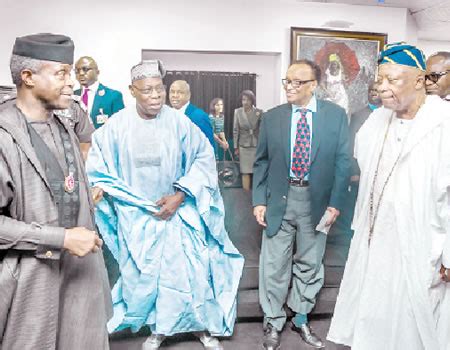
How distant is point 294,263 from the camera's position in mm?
3092

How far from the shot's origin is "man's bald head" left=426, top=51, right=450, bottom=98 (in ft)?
9.39

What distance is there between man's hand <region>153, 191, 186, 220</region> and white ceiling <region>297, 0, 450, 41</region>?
3.78m

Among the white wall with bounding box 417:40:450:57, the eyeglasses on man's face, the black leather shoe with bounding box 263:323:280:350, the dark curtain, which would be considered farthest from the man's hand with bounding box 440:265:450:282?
the white wall with bounding box 417:40:450:57

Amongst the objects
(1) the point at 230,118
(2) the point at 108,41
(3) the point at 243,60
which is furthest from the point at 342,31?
(2) the point at 108,41

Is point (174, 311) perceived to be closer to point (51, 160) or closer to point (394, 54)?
point (51, 160)

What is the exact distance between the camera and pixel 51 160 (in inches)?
68.0

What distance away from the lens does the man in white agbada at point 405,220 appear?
2.19 meters

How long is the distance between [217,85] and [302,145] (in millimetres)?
→ 3672

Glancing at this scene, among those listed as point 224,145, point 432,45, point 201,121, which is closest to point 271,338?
point 201,121

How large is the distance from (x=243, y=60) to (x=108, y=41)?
76.2 inches

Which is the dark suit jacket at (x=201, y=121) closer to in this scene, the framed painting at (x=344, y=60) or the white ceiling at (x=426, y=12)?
the framed painting at (x=344, y=60)

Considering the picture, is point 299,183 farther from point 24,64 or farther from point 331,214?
point 24,64

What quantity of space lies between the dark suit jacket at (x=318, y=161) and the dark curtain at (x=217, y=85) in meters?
3.36

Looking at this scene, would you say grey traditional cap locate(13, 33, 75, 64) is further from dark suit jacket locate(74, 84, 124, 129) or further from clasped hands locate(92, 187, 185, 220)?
dark suit jacket locate(74, 84, 124, 129)
